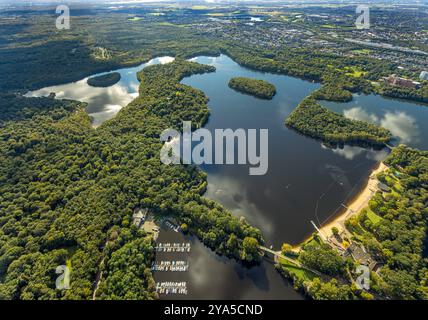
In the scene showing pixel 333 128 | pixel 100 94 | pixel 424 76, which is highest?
pixel 424 76

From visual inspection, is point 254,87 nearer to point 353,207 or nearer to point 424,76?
point 353,207

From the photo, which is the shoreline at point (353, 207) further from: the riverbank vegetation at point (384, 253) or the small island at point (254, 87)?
the small island at point (254, 87)

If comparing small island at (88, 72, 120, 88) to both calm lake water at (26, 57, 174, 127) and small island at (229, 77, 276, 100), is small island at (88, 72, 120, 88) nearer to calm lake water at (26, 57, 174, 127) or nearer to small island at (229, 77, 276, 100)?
calm lake water at (26, 57, 174, 127)

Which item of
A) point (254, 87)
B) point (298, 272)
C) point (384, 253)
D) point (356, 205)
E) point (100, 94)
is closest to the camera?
point (298, 272)

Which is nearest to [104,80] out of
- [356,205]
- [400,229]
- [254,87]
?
[254,87]

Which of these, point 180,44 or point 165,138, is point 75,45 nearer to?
point 180,44

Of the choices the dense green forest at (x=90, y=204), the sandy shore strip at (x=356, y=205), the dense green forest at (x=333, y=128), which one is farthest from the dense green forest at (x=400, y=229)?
the dense green forest at (x=90, y=204)
